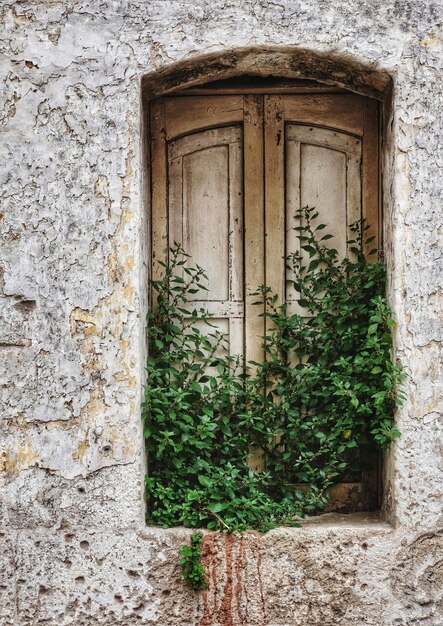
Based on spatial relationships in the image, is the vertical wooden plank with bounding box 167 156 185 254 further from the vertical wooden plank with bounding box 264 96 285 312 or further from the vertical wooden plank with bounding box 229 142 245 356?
the vertical wooden plank with bounding box 264 96 285 312

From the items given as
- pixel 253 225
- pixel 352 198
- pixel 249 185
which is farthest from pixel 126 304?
pixel 352 198

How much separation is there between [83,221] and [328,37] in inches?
59.5

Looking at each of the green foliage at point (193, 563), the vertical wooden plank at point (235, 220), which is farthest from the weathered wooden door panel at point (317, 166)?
the green foliage at point (193, 563)

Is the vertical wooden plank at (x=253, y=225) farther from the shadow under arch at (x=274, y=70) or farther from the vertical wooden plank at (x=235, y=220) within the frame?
the shadow under arch at (x=274, y=70)

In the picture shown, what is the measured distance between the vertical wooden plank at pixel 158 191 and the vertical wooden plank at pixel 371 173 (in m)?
1.11

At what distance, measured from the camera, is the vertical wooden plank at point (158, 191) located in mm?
3924

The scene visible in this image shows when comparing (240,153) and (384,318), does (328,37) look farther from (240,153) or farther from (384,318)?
(384,318)

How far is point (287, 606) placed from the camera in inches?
136

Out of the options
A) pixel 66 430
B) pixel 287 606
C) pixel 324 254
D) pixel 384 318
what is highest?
pixel 324 254

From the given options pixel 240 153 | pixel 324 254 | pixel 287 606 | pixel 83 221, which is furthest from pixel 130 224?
pixel 287 606

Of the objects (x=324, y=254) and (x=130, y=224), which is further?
(x=324, y=254)

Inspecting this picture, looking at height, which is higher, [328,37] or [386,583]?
[328,37]

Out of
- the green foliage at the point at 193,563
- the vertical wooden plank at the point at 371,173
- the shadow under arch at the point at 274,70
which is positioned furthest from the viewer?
the vertical wooden plank at the point at 371,173

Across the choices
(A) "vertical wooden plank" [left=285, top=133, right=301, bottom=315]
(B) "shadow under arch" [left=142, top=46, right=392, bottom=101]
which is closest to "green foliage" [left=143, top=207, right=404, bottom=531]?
(A) "vertical wooden plank" [left=285, top=133, right=301, bottom=315]
